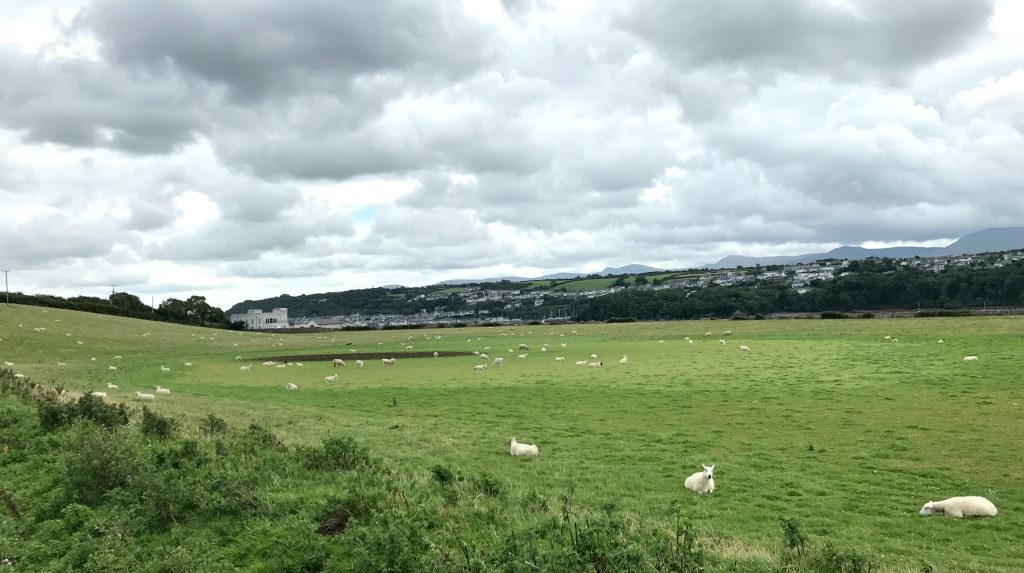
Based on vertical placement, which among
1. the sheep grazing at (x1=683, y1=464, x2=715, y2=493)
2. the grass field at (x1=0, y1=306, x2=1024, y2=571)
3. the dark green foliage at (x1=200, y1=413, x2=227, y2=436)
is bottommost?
the grass field at (x1=0, y1=306, x2=1024, y2=571)

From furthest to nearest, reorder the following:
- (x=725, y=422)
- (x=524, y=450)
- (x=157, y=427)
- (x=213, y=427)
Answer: (x=725, y=422)
(x=213, y=427)
(x=157, y=427)
(x=524, y=450)

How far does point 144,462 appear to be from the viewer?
516 inches

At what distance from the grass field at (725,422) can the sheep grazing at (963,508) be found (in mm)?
268

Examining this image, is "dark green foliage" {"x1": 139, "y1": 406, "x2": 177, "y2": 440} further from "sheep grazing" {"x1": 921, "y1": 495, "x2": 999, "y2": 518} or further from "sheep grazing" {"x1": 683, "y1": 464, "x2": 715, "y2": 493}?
"sheep grazing" {"x1": 921, "y1": 495, "x2": 999, "y2": 518}

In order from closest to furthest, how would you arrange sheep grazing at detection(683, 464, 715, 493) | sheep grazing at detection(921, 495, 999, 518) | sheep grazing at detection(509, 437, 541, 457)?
1. sheep grazing at detection(921, 495, 999, 518)
2. sheep grazing at detection(683, 464, 715, 493)
3. sheep grazing at detection(509, 437, 541, 457)

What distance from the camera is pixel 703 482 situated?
1338cm

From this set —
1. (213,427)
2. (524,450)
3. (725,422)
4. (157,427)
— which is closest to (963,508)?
(524,450)

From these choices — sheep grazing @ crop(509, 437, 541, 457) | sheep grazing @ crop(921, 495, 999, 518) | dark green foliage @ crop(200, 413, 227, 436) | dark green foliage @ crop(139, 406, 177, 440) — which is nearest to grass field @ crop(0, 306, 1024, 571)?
sheep grazing @ crop(921, 495, 999, 518)

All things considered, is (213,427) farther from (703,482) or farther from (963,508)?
(963,508)

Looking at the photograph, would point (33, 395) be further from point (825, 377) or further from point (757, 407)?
point (825, 377)

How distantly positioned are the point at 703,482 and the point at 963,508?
4.46 metres

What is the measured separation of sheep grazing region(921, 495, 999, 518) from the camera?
438 inches

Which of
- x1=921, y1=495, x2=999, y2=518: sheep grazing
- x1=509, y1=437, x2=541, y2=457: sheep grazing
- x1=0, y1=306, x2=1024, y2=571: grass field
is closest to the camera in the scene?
x1=921, y1=495, x2=999, y2=518: sheep grazing

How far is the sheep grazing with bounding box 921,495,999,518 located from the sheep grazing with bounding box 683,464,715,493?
371 cm
